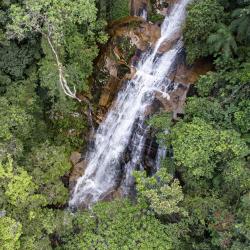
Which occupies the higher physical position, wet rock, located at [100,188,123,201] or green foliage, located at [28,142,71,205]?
green foliage, located at [28,142,71,205]

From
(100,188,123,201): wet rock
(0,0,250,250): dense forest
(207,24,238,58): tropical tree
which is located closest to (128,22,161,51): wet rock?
(0,0,250,250): dense forest

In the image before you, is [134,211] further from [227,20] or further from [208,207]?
[227,20]

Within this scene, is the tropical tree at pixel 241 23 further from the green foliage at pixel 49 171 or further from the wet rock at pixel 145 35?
the green foliage at pixel 49 171

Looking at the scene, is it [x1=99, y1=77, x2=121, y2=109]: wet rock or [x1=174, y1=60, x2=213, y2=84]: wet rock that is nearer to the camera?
[x1=174, y1=60, x2=213, y2=84]: wet rock

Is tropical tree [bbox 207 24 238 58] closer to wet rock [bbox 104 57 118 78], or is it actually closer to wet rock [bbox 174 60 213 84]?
wet rock [bbox 174 60 213 84]

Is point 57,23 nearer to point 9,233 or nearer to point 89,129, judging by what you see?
point 89,129

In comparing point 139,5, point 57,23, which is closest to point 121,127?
point 57,23
